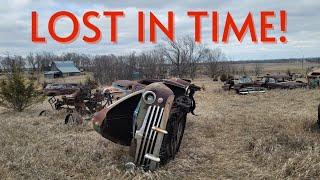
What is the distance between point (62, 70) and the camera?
82688 millimetres

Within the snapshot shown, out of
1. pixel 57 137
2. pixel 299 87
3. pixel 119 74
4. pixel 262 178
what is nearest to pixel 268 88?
pixel 299 87

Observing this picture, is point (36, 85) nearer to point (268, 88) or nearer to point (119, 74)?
point (268, 88)

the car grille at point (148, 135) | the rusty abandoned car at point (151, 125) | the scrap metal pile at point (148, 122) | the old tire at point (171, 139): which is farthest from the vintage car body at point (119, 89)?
the car grille at point (148, 135)

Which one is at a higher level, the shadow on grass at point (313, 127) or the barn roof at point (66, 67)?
the barn roof at point (66, 67)

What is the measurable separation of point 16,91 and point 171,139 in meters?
13.8

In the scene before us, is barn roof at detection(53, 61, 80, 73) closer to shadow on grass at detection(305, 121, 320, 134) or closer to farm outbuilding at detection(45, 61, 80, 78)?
farm outbuilding at detection(45, 61, 80, 78)

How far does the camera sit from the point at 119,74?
55.8 meters

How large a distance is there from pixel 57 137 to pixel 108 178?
163 inches

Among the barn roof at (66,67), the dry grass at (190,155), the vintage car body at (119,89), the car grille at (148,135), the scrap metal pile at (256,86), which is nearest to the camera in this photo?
the dry grass at (190,155)

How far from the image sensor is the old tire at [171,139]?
7.32 metres

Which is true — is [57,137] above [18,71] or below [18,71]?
below

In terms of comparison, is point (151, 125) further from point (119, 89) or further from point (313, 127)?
point (119, 89)

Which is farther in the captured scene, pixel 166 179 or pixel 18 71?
pixel 18 71

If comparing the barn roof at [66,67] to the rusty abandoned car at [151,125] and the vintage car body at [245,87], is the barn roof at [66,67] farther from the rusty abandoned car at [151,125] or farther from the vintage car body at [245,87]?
the rusty abandoned car at [151,125]
